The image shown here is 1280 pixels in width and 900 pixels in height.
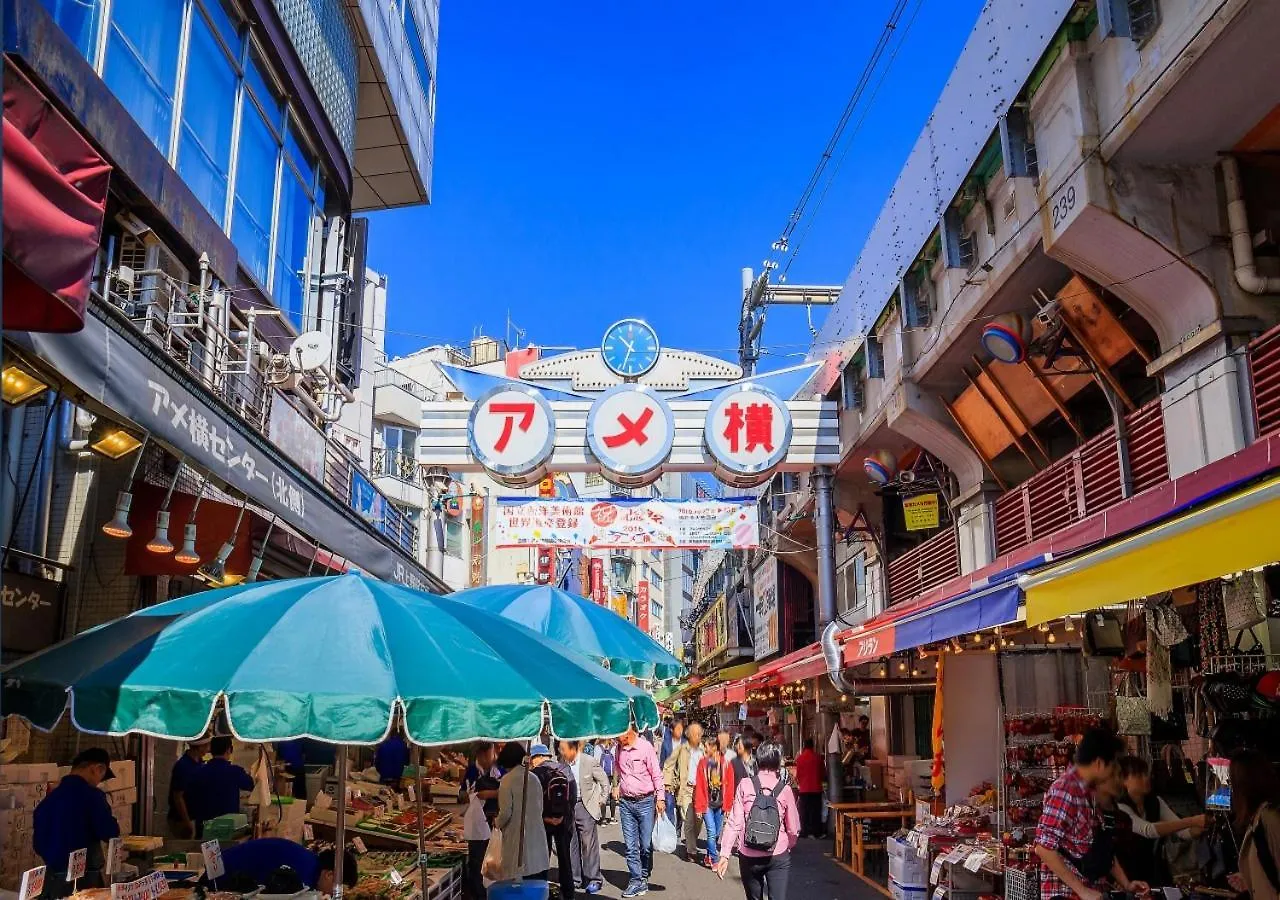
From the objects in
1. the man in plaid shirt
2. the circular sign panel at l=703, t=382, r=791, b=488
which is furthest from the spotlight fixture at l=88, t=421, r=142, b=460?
the circular sign panel at l=703, t=382, r=791, b=488

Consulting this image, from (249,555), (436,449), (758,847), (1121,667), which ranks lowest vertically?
(758,847)

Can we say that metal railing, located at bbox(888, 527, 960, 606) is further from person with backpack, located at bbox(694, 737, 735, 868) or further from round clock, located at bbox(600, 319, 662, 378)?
round clock, located at bbox(600, 319, 662, 378)

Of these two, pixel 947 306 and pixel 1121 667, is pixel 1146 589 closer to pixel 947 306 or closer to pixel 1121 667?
pixel 1121 667

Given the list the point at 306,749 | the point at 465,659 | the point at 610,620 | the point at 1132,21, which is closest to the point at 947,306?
the point at 1132,21

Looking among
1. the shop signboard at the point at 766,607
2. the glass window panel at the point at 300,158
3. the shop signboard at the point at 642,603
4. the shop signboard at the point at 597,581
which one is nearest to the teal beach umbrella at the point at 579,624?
the glass window panel at the point at 300,158

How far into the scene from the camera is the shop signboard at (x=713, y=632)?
44031mm

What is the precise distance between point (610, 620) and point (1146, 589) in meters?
8.11

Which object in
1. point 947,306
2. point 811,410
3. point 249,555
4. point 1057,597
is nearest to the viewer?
point 1057,597

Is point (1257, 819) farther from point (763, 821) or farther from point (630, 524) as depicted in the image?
point (630, 524)

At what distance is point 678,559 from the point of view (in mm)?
101938

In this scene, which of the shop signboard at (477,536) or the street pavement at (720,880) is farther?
the shop signboard at (477,536)

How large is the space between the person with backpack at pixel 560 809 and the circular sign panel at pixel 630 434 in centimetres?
672

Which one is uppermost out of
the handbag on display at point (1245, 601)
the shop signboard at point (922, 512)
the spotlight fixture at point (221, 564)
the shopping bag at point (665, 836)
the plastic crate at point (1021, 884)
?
the shop signboard at point (922, 512)

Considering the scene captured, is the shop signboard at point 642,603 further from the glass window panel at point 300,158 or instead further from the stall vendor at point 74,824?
the stall vendor at point 74,824
